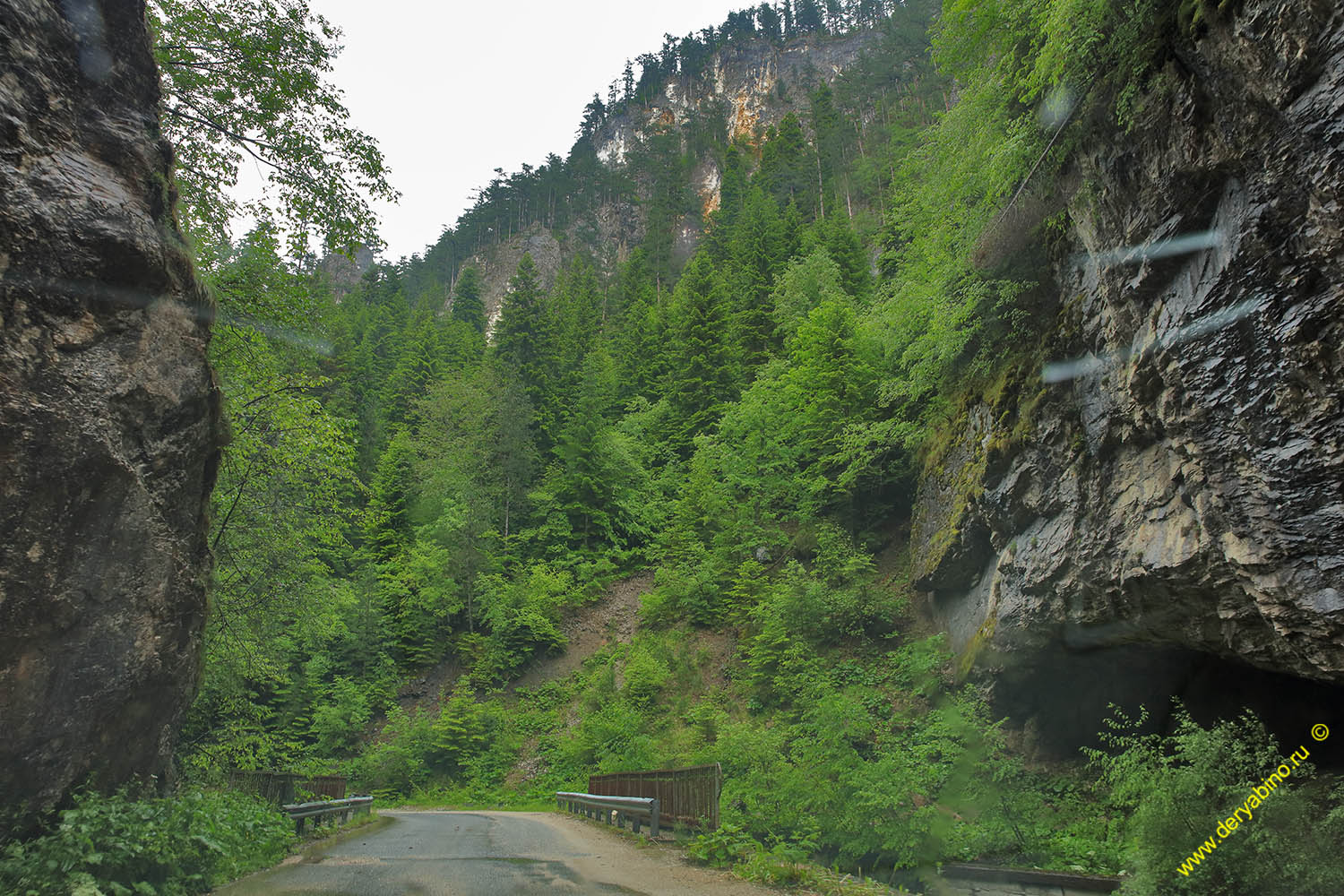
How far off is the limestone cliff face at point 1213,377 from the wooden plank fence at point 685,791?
553 cm

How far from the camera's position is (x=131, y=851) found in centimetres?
551

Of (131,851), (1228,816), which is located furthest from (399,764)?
(1228,816)

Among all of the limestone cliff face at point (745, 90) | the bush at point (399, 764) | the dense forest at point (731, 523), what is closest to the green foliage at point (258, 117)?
the dense forest at point (731, 523)

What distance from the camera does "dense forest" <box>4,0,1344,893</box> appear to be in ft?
29.3

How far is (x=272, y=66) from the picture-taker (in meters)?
9.15

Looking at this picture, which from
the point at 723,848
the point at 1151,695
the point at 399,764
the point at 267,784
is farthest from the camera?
the point at 399,764

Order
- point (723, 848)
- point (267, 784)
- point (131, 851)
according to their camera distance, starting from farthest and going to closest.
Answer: point (267, 784), point (723, 848), point (131, 851)

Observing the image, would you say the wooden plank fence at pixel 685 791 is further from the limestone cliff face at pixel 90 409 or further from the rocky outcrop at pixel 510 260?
the rocky outcrop at pixel 510 260

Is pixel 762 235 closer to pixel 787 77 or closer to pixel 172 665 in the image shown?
pixel 172 665

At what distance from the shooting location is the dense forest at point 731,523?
8922 millimetres

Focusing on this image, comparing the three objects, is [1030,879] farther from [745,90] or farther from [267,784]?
[745,90]

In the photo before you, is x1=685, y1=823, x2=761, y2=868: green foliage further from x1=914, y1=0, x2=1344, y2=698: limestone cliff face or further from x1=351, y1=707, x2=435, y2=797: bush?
x1=351, y1=707, x2=435, y2=797: bush

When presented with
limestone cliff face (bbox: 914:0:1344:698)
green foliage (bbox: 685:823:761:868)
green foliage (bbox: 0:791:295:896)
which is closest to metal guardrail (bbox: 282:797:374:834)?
green foliage (bbox: 0:791:295:896)

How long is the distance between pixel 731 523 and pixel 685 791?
11480 mm
